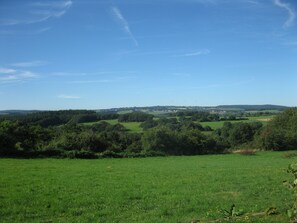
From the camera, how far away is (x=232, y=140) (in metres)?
88.4

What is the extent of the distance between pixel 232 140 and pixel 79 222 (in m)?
81.1

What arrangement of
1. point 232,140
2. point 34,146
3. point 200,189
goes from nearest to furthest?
point 200,189
point 34,146
point 232,140

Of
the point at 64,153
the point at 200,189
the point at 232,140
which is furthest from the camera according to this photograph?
the point at 232,140

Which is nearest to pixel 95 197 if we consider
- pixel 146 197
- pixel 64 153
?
pixel 146 197

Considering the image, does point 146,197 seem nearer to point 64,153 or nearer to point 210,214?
point 210,214

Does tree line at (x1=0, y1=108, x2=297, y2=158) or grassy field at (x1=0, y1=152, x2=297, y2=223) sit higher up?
grassy field at (x1=0, y1=152, x2=297, y2=223)

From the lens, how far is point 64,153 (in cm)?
5028

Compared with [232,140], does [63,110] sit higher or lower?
higher

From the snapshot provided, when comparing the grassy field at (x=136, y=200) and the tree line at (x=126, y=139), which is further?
the tree line at (x=126, y=139)

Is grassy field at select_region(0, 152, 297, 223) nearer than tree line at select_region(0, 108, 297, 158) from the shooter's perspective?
Yes

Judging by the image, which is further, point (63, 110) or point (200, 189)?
point (63, 110)

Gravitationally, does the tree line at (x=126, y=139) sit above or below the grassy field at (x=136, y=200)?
below

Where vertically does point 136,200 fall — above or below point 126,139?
above

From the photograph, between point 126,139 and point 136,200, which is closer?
point 136,200
